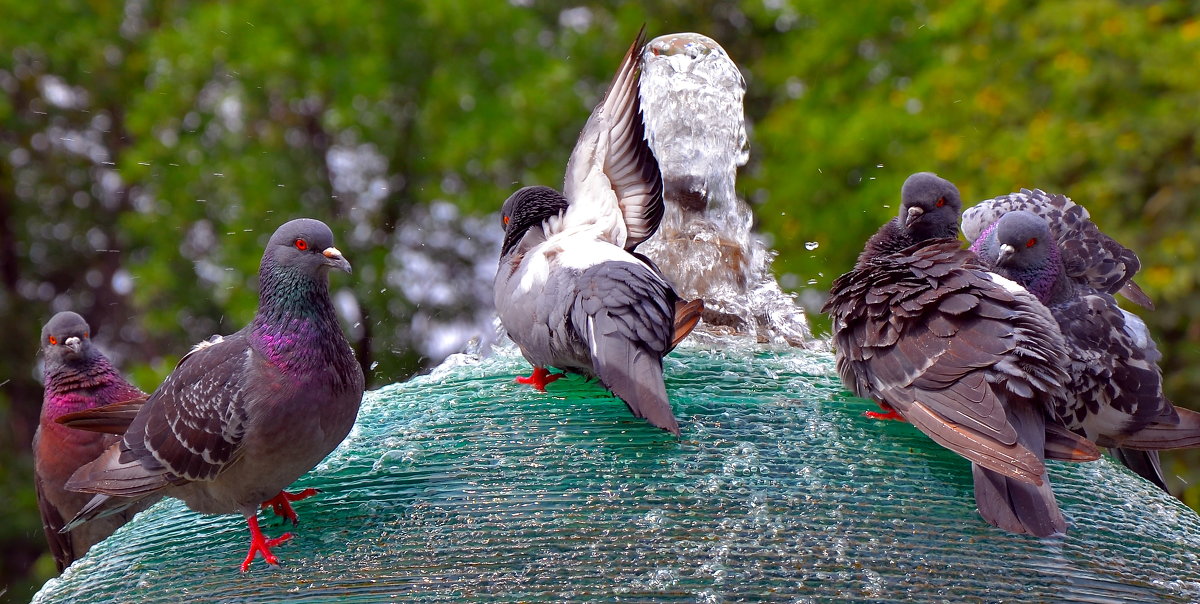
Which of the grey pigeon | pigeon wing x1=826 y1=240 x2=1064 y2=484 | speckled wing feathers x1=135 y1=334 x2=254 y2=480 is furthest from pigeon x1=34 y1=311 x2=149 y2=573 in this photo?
the grey pigeon

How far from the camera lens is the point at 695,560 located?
3027 millimetres

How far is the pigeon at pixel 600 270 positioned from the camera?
3660mm

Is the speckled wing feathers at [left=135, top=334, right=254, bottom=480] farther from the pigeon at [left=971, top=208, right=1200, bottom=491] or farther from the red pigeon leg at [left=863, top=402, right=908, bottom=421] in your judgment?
the pigeon at [left=971, top=208, right=1200, bottom=491]

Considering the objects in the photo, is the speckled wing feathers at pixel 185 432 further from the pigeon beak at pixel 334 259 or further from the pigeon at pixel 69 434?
the pigeon at pixel 69 434

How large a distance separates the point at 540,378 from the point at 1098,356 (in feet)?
6.41

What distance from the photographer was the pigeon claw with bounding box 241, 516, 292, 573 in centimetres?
327

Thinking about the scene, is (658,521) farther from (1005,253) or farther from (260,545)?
(1005,253)

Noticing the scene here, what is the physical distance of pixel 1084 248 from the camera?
17.3 feet

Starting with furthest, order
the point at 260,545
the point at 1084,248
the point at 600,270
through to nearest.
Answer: the point at 1084,248 < the point at 600,270 < the point at 260,545

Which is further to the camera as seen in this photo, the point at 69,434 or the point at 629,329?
the point at 69,434

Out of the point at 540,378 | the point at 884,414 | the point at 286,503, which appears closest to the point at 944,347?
the point at 884,414

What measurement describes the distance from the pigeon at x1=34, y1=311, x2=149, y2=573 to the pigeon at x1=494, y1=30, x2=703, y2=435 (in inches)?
82.2

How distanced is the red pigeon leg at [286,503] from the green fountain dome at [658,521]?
4cm

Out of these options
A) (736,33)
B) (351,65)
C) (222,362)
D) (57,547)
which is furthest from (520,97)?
(222,362)
